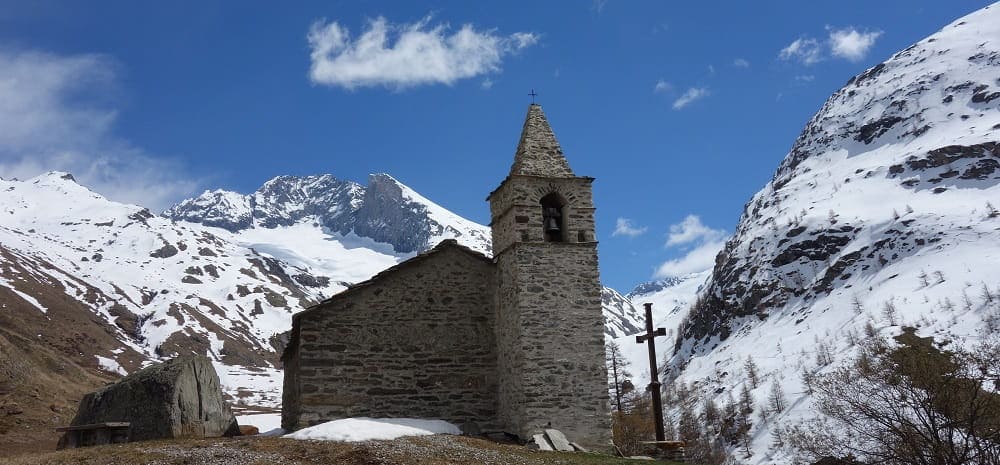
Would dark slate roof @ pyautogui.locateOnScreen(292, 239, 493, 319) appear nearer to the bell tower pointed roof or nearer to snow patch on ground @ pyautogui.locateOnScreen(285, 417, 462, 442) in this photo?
the bell tower pointed roof

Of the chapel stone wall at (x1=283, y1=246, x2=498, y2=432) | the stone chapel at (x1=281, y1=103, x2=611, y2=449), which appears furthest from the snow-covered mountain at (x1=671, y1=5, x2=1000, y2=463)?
the chapel stone wall at (x1=283, y1=246, x2=498, y2=432)

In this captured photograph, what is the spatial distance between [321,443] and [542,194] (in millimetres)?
9062

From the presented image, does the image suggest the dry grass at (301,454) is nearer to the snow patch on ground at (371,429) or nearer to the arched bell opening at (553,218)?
the snow patch on ground at (371,429)

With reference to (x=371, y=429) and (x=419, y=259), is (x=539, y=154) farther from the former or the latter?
(x=371, y=429)

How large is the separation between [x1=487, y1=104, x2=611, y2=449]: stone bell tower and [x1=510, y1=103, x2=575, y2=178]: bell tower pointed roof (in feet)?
0.11

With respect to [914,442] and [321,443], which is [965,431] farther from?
[321,443]

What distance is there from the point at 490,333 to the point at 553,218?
3.74 metres

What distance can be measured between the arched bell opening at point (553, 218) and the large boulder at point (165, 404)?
9.72 meters

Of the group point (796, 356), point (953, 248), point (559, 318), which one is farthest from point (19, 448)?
point (953, 248)

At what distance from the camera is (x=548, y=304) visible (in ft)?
63.8

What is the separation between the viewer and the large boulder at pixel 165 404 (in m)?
16.9

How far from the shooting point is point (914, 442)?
17.4 m

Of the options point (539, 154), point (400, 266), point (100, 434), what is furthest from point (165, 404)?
point (539, 154)

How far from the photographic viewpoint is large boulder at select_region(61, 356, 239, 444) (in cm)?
1686
